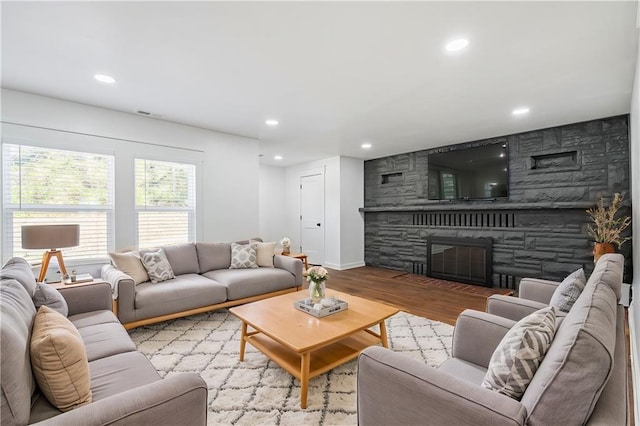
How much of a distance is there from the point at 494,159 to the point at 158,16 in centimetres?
467

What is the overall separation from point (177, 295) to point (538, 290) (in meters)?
3.27

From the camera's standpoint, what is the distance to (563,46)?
7.12ft

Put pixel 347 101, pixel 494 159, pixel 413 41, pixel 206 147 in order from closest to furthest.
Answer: pixel 413 41 → pixel 347 101 → pixel 206 147 → pixel 494 159

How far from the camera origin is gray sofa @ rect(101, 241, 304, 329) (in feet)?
9.17

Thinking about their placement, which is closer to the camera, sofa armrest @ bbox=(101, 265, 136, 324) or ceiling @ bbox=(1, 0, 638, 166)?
ceiling @ bbox=(1, 0, 638, 166)

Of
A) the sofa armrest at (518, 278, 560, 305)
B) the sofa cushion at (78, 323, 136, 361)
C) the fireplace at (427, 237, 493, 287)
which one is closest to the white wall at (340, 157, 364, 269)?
the fireplace at (427, 237, 493, 287)

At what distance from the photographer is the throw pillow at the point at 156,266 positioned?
10.7ft

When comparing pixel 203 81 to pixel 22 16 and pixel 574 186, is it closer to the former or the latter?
pixel 22 16

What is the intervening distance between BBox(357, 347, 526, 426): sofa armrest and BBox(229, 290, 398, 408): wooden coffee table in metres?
0.71

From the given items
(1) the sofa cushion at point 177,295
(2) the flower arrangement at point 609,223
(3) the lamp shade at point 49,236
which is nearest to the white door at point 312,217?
(1) the sofa cushion at point 177,295

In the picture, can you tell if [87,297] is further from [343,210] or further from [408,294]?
→ [343,210]

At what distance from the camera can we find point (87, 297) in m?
2.32

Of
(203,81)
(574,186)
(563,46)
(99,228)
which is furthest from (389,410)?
(574,186)

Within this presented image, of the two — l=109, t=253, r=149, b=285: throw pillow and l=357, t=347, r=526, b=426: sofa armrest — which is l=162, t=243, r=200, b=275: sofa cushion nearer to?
l=109, t=253, r=149, b=285: throw pillow
